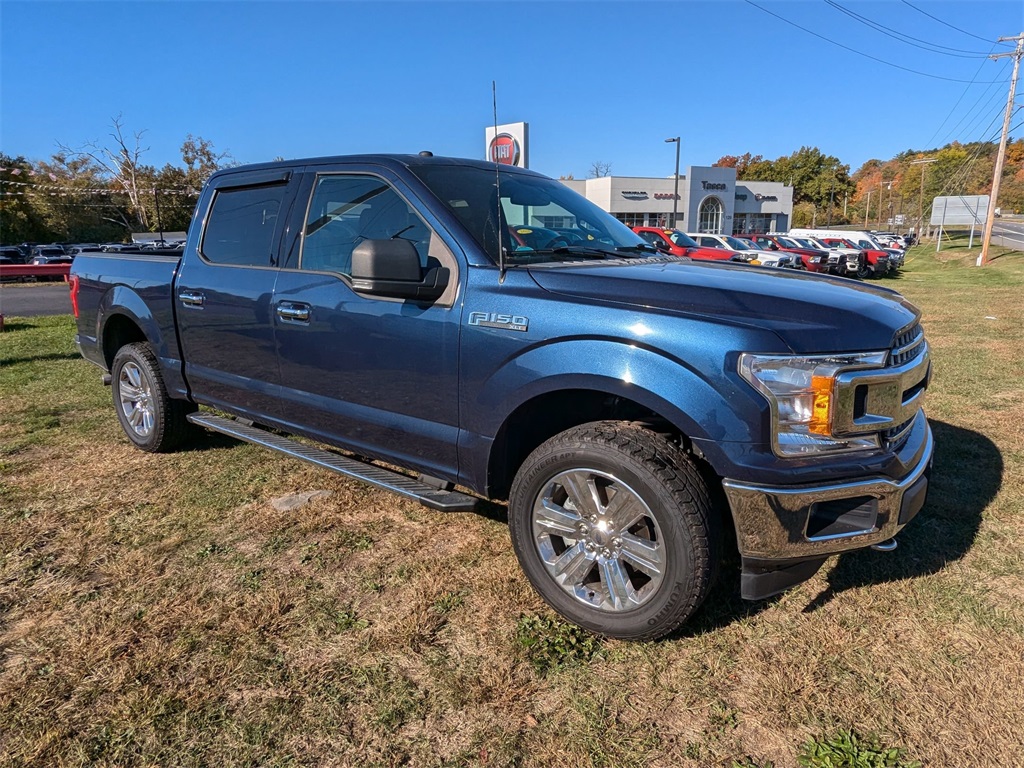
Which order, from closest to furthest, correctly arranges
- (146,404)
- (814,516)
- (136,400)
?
1. (814,516)
2. (146,404)
3. (136,400)

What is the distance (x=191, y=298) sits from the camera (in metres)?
4.16

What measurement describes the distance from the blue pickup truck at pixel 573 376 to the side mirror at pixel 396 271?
0.01 m

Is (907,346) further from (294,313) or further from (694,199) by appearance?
(694,199)

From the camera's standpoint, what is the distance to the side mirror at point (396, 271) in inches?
110

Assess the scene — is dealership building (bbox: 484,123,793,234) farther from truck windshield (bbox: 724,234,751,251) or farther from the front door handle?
the front door handle

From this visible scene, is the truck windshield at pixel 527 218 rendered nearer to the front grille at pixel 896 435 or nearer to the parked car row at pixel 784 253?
the front grille at pixel 896 435

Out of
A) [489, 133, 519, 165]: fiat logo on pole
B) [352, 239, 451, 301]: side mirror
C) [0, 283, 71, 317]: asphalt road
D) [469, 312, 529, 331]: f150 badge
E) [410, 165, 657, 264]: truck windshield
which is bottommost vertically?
[0, 283, 71, 317]: asphalt road

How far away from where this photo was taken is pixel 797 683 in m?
2.39

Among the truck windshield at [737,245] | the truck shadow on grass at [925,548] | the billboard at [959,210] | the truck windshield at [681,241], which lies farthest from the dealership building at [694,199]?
the truck shadow on grass at [925,548]

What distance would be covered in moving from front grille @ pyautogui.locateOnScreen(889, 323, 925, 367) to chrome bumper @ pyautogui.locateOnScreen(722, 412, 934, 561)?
0.45 m

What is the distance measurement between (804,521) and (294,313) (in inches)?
104

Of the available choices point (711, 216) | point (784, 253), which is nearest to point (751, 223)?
point (711, 216)

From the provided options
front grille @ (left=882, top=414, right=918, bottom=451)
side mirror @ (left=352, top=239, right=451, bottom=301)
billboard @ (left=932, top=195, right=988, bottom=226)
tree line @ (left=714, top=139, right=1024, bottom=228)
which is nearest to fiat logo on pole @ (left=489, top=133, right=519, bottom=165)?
side mirror @ (left=352, top=239, right=451, bottom=301)

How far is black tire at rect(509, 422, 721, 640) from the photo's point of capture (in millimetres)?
2391
